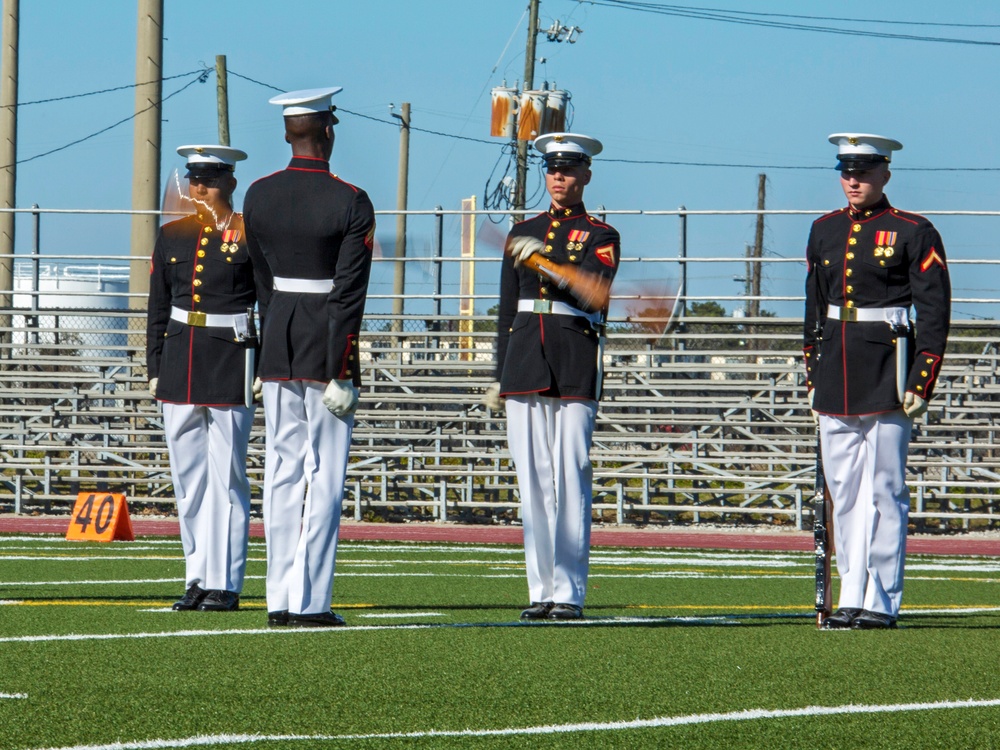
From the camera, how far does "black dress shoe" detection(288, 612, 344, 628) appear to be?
5.81 meters

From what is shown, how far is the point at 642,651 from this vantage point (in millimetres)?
5227

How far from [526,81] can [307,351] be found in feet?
74.8

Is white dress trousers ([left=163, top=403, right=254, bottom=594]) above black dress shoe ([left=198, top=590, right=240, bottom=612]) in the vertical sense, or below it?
above

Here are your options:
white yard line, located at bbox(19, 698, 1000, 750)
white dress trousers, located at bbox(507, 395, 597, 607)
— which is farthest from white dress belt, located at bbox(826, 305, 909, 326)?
white yard line, located at bbox(19, 698, 1000, 750)

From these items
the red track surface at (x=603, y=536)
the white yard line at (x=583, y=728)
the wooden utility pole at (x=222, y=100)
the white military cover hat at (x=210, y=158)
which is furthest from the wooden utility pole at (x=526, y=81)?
the white yard line at (x=583, y=728)

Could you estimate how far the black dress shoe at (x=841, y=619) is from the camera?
6.23m

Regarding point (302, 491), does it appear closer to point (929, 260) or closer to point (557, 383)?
point (557, 383)

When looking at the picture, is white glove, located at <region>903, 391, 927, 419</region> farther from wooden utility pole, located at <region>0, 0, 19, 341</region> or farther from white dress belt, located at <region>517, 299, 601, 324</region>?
wooden utility pole, located at <region>0, 0, 19, 341</region>

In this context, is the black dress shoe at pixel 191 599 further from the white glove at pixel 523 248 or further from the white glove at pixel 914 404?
the white glove at pixel 914 404

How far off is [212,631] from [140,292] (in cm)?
1398

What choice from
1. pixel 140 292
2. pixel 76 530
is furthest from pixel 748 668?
pixel 140 292

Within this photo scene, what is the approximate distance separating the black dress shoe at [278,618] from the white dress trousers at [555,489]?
3.60ft

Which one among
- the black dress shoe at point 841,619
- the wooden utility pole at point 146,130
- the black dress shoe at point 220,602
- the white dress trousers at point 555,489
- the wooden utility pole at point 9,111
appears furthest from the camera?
the wooden utility pole at point 9,111

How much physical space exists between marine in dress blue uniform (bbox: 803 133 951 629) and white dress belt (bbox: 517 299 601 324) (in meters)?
0.97
